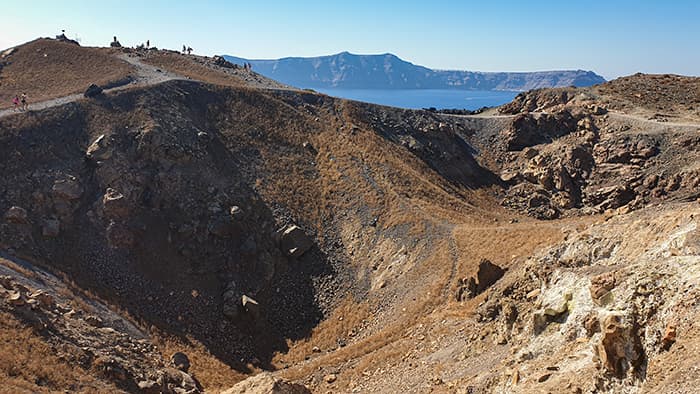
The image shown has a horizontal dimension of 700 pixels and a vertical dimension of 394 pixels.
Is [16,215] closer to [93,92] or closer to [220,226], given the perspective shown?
[220,226]

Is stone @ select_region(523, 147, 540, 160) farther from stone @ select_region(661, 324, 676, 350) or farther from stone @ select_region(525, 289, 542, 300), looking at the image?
stone @ select_region(661, 324, 676, 350)

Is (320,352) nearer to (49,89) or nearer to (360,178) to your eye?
(360,178)

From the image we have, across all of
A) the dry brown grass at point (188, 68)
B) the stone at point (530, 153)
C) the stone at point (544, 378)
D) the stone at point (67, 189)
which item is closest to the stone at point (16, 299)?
the stone at point (67, 189)

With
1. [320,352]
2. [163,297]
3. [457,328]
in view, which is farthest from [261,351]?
[457,328]

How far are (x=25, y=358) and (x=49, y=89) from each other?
40.3 m

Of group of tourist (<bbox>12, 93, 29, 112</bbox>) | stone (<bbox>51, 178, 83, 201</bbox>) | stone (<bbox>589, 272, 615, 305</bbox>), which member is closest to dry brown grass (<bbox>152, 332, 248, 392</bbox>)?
stone (<bbox>51, 178, 83, 201</bbox>)

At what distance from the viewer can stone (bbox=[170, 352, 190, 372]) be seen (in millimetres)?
27295

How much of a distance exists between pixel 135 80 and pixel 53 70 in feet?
38.4

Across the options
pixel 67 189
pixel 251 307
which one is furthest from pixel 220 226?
pixel 67 189

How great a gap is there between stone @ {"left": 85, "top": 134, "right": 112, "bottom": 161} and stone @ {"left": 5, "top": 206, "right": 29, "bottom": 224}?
708 cm

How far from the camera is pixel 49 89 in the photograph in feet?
162

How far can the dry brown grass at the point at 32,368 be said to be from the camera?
60.2 ft

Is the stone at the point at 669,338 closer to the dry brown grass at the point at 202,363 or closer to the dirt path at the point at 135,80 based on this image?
the dry brown grass at the point at 202,363

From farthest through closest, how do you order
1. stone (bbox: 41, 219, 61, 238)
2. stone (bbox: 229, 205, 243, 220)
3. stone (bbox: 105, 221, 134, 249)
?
stone (bbox: 229, 205, 243, 220), stone (bbox: 105, 221, 134, 249), stone (bbox: 41, 219, 61, 238)
